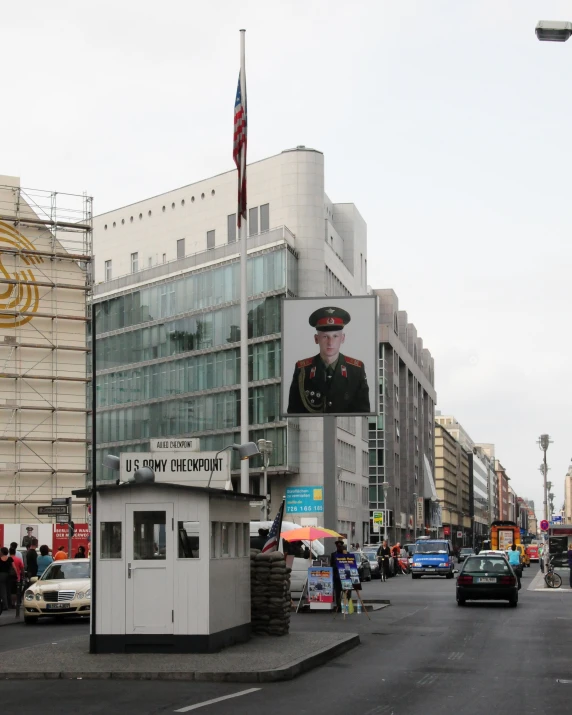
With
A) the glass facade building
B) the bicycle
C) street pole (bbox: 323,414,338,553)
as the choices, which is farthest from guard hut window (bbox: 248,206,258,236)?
street pole (bbox: 323,414,338,553)

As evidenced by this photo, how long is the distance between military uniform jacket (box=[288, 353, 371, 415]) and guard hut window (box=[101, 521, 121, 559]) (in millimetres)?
15264

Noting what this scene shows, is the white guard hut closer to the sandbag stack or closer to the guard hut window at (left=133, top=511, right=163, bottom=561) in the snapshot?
the guard hut window at (left=133, top=511, right=163, bottom=561)

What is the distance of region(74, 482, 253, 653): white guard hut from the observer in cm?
1802

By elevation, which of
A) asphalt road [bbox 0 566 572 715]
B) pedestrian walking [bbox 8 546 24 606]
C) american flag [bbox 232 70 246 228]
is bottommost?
asphalt road [bbox 0 566 572 715]

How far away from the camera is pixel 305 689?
1445 centimetres

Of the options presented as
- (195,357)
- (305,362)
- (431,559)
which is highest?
(195,357)

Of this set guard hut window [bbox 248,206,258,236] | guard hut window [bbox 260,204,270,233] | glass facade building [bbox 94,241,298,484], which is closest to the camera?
glass facade building [bbox 94,241,298,484]

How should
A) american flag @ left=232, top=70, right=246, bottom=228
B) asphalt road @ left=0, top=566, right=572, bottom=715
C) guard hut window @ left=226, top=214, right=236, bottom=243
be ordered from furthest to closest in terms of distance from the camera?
1. guard hut window @ left=226, top=214, right=236, bottom=243
2. american flag @ left=232, top=70, right=246, bottom=228
3. asphalt road @ left=0, top=566, right=572, bottom=715

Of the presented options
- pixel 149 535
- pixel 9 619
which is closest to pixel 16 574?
pixel 9 619

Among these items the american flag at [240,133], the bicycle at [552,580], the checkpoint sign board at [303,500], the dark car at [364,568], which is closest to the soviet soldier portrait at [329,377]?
the american flag at [240,133]

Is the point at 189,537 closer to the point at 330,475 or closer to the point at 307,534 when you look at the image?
the point at 330,475

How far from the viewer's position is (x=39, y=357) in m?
57.6

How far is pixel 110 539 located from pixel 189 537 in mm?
1266

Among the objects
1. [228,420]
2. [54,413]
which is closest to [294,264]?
[228,420]
